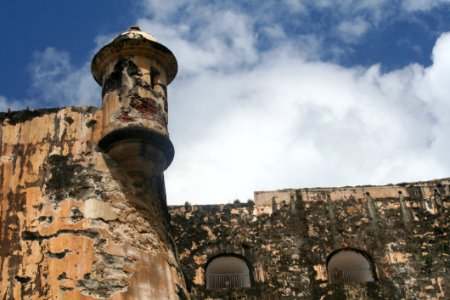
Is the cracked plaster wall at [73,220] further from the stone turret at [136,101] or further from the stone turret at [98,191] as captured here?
the stone turret at [136,101]

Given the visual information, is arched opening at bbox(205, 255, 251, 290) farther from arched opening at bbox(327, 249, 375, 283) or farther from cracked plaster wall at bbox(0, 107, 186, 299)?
cracked plaster wall at bbox(0, 107, 186, 299)

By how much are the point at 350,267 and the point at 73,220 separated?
26.2 ft

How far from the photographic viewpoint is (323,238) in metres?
13.6

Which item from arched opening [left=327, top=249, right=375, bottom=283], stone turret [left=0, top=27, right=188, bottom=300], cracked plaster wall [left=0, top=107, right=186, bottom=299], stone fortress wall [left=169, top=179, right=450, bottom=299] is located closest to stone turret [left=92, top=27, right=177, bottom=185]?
stone turret [left=0, top=27, right=188, bottom=300]

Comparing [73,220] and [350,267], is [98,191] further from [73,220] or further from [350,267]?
[350,267]

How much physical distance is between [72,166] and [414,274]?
7.82 meters

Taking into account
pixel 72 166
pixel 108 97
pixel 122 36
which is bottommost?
pixel 72 166

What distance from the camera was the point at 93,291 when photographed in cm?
678

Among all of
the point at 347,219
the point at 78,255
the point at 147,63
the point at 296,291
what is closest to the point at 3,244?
the point at 78,255

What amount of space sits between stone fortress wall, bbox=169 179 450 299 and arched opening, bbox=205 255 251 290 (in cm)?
18

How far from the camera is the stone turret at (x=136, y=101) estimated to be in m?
7.93

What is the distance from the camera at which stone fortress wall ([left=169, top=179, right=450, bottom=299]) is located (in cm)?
1301

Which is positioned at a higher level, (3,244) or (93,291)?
(3,244)

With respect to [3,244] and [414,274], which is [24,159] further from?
[414,274]
